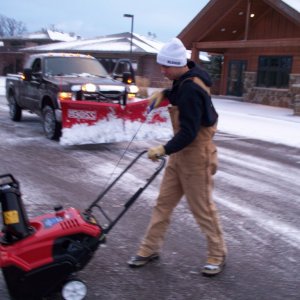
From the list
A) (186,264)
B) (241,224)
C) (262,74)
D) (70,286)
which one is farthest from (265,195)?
(262,74)

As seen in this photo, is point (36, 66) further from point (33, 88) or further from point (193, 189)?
point (193, 189)

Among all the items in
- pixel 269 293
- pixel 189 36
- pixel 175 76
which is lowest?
pixel 269 293

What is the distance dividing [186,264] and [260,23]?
68.0 ft

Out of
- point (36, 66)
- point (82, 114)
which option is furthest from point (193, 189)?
point (36, 66)

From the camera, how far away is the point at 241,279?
3793mm

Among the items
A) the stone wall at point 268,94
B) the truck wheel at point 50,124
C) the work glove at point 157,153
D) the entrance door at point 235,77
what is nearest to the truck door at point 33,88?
the truck wheel at point 50,124

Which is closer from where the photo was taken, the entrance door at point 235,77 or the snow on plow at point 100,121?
the snow on plow at point 100,121

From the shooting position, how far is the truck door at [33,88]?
10.4 m

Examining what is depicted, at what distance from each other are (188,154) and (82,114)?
5.42 m

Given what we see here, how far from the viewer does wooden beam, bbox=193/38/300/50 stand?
18562 mm


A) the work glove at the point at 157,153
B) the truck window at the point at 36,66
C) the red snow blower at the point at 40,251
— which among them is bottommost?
the red snow blower at the point at 40,251

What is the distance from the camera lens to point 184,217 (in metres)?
5.20

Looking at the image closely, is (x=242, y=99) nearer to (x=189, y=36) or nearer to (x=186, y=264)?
(x=189, y=36)

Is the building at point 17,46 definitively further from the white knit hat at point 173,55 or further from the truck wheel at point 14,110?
the white knit hat at point 173,55
